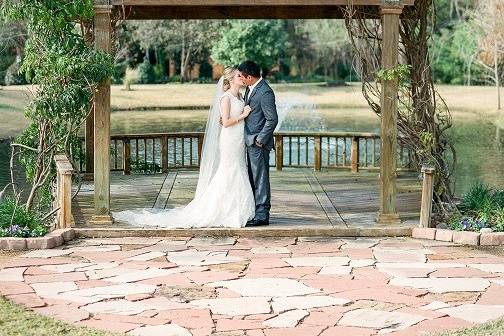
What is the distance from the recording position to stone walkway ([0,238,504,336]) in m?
8.09

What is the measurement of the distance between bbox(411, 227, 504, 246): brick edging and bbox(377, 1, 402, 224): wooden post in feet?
2.49

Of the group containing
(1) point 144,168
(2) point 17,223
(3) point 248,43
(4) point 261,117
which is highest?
(3) point 248,43

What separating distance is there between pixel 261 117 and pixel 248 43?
48310mm

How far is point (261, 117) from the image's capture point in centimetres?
1245

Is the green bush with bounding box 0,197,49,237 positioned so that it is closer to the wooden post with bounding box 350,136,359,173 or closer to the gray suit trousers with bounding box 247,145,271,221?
the gray suit trousers with bounding box 247,145,271,221

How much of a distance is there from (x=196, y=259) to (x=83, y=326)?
283cm

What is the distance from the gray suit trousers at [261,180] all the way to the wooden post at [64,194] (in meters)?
2.28

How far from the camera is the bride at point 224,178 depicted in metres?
12.3

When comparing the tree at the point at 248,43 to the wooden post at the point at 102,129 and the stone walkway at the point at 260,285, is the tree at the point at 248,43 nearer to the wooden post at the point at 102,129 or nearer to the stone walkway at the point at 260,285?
the wooden post at the point at 102,129

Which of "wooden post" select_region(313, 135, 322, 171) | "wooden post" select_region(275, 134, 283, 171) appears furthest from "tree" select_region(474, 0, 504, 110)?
"wooden post" select_region(275, 134, 283, 171)

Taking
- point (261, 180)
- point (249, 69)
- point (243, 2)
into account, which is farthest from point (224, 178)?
point (243, 2)

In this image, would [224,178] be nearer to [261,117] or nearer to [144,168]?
[261,117]

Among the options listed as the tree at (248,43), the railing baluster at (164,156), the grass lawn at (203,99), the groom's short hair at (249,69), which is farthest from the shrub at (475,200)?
the tree at (248,43)

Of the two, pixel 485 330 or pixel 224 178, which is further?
pixel 224 178
